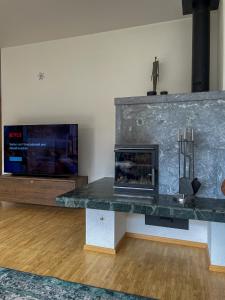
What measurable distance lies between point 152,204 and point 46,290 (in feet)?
3.54

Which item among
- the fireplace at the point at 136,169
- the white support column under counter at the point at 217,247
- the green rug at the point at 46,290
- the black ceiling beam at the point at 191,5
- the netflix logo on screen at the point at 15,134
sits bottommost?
the green rug at the point at 46,290

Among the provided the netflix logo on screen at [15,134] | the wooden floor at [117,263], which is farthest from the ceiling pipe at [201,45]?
the netflix logo on screen at [15,134]

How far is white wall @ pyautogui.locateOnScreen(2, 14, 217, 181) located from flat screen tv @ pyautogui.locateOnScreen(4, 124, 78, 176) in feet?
0.93

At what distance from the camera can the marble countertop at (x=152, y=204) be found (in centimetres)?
191

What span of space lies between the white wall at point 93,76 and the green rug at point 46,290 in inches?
84.5

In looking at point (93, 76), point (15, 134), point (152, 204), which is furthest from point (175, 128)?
point (15, 134)

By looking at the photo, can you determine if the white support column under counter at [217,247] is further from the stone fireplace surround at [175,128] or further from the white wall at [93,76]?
the white wall at [93,76]

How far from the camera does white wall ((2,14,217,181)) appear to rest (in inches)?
140

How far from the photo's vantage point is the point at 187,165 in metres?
2.40

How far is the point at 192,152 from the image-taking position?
235 centimetres

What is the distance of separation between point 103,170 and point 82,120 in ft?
3.02

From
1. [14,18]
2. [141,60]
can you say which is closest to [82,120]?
[141,60]

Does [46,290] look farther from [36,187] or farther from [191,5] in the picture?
[191,5]

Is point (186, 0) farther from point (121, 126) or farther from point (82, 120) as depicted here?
point (82, 120)
